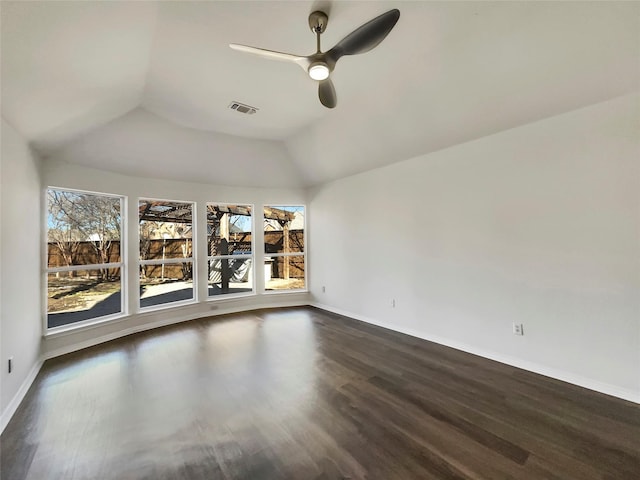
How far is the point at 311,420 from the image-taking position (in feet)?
6.75

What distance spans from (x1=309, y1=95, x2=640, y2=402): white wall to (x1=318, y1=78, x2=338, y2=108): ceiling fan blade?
1905 mm

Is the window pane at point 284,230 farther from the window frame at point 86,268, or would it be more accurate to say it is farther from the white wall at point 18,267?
the white wall at point 18,267

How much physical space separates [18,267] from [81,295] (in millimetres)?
1418

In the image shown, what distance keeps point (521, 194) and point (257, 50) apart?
9.53 feet

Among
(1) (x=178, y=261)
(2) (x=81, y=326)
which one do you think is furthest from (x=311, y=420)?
(1) (x=178, y=261)

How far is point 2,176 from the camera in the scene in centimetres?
216

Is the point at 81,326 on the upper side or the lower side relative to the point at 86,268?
lower

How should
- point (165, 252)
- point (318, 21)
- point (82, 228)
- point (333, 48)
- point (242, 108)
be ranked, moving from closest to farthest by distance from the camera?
point (333, 48)
point (318, 21)
point (242, 108)
point (82, 228)
point (165, 252)

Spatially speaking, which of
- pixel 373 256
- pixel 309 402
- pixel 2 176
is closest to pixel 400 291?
pixel 373 256

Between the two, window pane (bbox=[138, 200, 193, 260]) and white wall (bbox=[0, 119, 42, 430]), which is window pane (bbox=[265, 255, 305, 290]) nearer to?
window pane (bbox=[138, 200, 193, 260])

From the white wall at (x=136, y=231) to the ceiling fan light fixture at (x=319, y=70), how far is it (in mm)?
3576

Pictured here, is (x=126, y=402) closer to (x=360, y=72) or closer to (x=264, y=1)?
(x=264, y=1)

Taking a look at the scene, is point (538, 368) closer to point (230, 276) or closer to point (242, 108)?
point (242, 108)

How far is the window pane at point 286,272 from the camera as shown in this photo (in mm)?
5707
